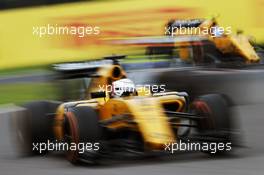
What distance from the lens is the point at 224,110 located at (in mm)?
7922

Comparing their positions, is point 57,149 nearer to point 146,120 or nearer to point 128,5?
point 146,120

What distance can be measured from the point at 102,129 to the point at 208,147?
104 centimetres

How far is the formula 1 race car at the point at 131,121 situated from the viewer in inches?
296

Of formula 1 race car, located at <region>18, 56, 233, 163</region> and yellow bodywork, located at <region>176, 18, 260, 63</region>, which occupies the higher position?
yellow bodywork, located at <region>176, 18, 260, 63</region>

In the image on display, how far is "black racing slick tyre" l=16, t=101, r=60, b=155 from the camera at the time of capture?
889cm

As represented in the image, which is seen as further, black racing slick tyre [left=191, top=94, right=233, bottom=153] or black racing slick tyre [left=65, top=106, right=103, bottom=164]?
black racing slick tyre [left=191, top=94, right=233, bottom=153]

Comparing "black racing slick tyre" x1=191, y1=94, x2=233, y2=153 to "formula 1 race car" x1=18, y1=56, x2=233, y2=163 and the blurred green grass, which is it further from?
the blurred green grass

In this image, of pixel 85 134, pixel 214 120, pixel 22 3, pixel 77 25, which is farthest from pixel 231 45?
pixel 85 134

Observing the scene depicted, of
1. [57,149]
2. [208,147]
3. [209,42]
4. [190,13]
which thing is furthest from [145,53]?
[208,147]

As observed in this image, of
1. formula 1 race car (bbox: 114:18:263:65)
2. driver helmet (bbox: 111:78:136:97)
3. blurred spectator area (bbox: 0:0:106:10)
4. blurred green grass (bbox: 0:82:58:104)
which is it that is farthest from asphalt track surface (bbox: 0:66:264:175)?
blurred spectator area (bbox: 0:0:106:10)

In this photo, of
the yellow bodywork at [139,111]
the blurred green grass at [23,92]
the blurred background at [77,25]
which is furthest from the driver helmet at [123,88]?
the blurred green grass at [23,92]

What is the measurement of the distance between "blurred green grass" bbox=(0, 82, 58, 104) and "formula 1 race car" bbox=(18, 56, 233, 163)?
6.01 metres

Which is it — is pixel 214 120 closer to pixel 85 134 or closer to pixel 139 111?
pixel 139 111

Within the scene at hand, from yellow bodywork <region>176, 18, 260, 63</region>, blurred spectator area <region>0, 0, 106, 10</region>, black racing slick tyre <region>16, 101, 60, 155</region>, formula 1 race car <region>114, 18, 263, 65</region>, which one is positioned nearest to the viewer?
black racing slick tyre <region>16, 101, 60, 155</region>
